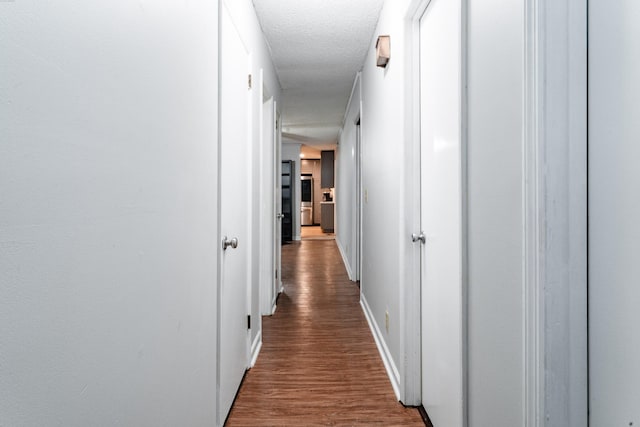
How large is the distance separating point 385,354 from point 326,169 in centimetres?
837

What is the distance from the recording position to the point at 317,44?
3.16m

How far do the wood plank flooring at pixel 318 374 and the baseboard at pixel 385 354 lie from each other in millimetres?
36

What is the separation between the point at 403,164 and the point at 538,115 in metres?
1.17

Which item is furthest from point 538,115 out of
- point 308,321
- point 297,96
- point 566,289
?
point 297,96

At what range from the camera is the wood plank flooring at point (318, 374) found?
1.87 metres

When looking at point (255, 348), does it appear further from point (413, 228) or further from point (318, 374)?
point (413, 228)

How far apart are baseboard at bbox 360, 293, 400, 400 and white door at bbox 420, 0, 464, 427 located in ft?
0.77

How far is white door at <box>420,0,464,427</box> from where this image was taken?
4.50 feet

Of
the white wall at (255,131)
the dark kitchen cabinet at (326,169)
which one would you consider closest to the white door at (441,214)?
the white wall at (255,131)

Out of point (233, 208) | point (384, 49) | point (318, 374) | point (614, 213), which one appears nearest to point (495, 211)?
point (614, 213)

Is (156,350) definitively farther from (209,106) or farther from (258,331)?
(258,331)

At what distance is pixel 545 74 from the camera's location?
769mm

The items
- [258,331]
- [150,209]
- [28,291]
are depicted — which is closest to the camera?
[28,291]

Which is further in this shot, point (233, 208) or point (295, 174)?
point (295, 174)
